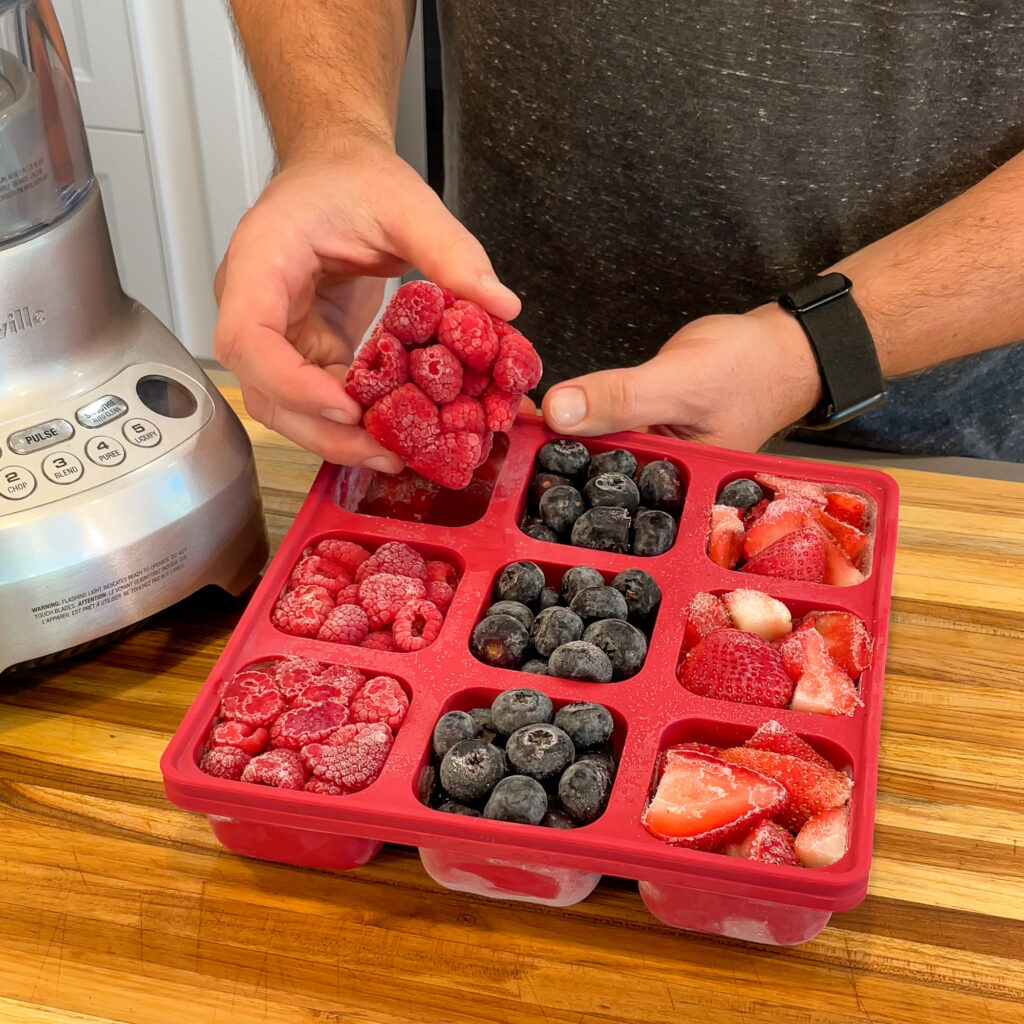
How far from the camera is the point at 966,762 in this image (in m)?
0.99

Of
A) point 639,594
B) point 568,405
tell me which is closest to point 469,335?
point 568,405

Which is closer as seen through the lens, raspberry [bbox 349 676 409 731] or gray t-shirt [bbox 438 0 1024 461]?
raspberry [bbox 349 676 409 731]

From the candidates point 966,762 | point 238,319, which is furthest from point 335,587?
point 966,762

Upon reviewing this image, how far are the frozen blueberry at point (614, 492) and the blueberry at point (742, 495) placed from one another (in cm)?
8

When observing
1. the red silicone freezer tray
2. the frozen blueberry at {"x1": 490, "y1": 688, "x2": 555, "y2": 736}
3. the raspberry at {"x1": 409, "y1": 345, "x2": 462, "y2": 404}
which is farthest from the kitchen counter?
Answer: the raspberry at {"x1": 409, "y1": 345, "x2": 462, "y2": 404}

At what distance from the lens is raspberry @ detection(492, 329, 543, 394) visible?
3.40 ft

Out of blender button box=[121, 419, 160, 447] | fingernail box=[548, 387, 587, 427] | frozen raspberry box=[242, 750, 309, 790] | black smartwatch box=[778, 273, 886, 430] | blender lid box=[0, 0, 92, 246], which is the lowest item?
black smartwatch box=[778, 273, 886, 430]

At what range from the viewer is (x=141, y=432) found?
3.39ft

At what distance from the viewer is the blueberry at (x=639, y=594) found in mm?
991

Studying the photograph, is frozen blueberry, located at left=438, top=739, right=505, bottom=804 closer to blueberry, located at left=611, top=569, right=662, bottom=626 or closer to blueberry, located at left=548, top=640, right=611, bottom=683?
blueberry, located at left=548, top=640, right=611, bottom=683

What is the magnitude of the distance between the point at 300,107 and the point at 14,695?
2.48 feet

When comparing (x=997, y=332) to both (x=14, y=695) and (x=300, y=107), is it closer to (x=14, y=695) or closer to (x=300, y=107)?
(x=300, y=107)

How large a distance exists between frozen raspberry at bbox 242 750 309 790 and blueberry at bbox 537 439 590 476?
1.35ft

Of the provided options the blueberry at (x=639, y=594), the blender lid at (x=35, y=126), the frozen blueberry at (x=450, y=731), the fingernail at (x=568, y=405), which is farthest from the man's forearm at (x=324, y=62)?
the frozen blueberry at (x=450, y=731)
